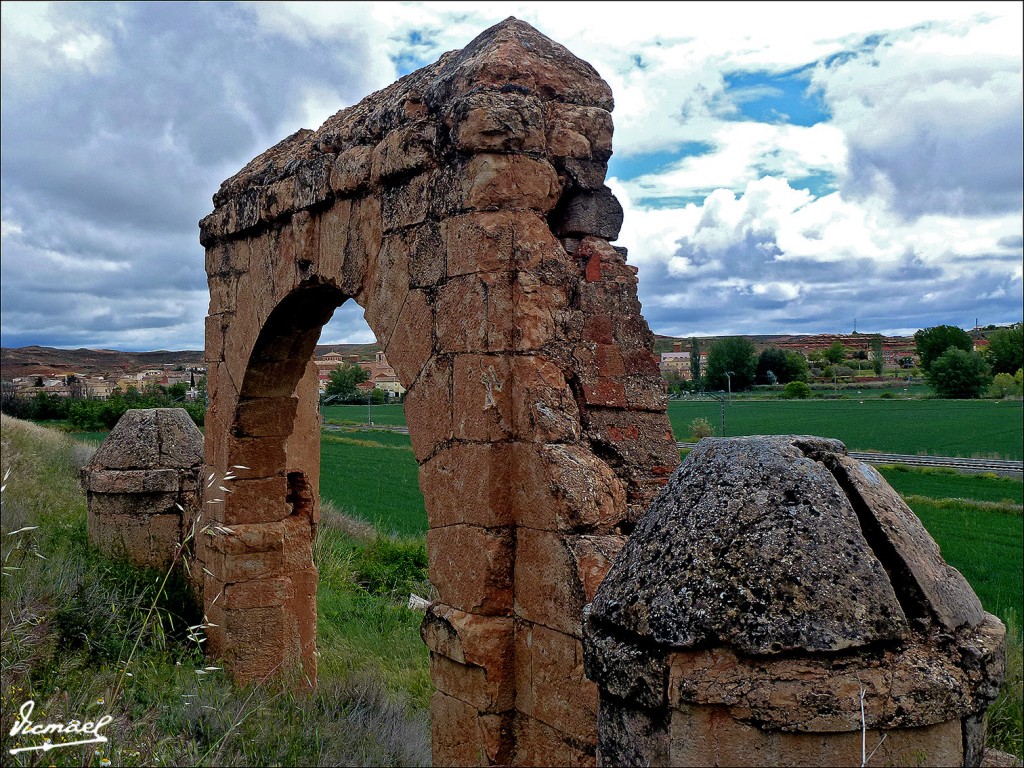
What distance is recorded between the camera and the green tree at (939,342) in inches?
1063

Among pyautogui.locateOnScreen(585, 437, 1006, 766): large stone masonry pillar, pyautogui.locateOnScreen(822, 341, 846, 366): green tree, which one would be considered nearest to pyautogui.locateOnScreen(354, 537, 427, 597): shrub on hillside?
pyautogui.locateOnScreen(585, 437, 1006, 766): large stone masonry pillar

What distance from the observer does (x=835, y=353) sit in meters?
23.0

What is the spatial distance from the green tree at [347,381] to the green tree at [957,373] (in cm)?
2066

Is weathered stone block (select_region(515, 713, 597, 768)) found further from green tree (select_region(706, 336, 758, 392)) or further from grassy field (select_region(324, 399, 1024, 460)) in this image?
green tree (select_region(706, 336, 758, 392))

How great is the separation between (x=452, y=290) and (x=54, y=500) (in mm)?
8541

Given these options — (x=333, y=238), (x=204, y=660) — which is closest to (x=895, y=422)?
(x=204, y=660)

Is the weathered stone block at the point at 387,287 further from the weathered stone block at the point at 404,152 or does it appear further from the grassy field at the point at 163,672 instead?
the grassy field at the point at 163,672

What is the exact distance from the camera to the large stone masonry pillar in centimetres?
185

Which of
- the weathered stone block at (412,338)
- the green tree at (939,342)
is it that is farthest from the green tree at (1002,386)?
the weathered stone block at (412,338)

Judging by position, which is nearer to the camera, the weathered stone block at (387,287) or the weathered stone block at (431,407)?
the weathered stone block at (431,407)

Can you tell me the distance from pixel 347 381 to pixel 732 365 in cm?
2713

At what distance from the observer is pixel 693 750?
6.38 ft

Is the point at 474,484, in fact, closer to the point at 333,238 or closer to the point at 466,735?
the point at 466,735

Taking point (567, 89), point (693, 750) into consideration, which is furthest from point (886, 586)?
point (567, 89)
